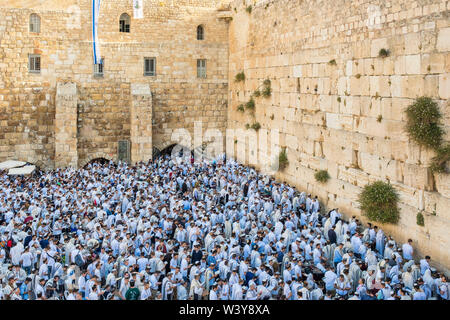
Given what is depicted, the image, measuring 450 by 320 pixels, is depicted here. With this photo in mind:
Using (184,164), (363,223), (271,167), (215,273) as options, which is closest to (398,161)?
(363,223)

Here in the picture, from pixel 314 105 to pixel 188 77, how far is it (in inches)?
333

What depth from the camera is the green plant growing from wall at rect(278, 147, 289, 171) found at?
18.3 metres

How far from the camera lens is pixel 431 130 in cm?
1115

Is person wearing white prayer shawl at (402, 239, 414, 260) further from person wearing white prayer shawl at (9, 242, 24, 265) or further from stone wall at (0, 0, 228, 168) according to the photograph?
stone wall at (0, 0, 228, 168)

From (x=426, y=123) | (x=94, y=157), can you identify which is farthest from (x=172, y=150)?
(x=426, y=123)

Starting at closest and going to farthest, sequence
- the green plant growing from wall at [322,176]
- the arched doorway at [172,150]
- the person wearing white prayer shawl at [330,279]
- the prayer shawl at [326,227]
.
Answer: the person wearing white prayer shawl at [330,279] < the prayer shawl at [326,227] < the green plant growing from wall at [322,176] < the arched doorway at [172,150]

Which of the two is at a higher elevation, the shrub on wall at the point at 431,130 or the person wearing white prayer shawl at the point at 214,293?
the shrub on wall at the point at 431,130

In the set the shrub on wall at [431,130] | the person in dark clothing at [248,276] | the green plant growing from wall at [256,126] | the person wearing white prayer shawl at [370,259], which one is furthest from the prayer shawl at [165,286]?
the green plant growing from wall at [256,126]

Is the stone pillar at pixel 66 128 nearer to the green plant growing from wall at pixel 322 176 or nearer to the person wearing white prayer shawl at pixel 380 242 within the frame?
the green plant growing from wall at pixel 322 176

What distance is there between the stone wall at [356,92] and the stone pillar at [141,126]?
461 cm

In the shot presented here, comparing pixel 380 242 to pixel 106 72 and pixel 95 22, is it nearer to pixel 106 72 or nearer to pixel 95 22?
pixel 106 72

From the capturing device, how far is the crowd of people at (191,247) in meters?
9.55

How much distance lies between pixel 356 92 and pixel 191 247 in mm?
6101

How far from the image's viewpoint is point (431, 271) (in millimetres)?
10430
